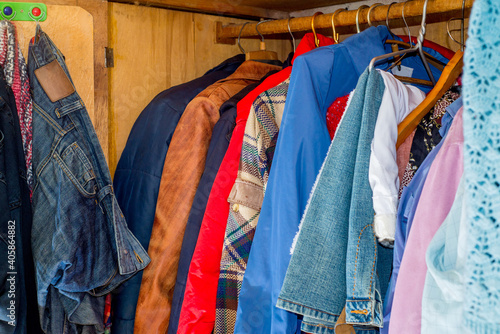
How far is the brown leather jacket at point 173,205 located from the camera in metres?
A: 1.13

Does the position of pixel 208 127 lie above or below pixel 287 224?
above

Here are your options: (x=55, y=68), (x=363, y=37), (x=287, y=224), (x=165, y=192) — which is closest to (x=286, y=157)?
(x=287, y=224)

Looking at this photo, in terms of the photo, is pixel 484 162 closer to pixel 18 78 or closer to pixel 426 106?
pixel 426 106

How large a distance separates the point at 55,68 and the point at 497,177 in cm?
90

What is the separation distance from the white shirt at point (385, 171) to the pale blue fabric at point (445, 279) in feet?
0.49

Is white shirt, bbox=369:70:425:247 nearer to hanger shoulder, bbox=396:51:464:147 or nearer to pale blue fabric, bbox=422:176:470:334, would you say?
hanger shoulder, bbox=396:51:464:147

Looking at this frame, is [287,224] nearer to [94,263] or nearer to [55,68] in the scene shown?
[94,263]

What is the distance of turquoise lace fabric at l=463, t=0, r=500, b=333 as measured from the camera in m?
0.37

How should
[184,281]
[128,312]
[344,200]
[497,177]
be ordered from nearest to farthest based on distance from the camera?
[497,177] < [344,200] < [184,281] < [128,312]

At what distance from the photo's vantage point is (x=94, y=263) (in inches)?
39.0

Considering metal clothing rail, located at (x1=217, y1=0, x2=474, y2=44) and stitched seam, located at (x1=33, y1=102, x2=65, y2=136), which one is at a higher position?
metal clothing rail, located at (x1=217, y1=0, x2=474, y2=44)

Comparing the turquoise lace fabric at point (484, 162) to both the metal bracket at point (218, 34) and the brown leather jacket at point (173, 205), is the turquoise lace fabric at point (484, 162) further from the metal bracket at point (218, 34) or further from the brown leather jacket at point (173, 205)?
the metal bracket at point (218, 34)

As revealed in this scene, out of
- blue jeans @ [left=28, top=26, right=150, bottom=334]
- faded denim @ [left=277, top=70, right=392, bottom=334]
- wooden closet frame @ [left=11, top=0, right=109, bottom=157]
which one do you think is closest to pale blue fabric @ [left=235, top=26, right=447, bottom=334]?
faded denim @ [left=277, top=70, right=392, bottom=334]

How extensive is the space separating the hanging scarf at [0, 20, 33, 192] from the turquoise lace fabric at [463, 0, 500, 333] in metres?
0.89
